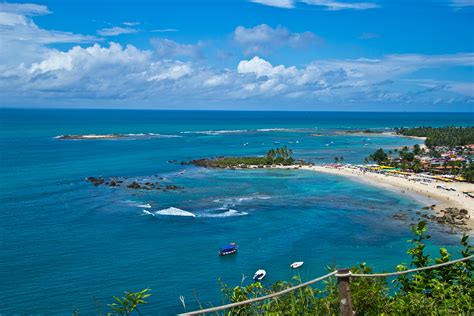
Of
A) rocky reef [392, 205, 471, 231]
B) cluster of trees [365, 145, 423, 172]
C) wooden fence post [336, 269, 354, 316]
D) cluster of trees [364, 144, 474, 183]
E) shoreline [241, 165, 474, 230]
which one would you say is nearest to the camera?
wooden fence post [336, 269, 354, 316]

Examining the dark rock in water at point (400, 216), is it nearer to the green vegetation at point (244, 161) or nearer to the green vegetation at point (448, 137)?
the green vegetation at point (244, 161)

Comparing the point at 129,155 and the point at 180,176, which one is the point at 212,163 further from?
Result: the point at 129,155

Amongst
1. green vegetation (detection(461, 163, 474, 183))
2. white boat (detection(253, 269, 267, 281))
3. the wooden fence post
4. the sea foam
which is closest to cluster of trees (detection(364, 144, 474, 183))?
green vegetation (detection(461, 163, 474, 183))

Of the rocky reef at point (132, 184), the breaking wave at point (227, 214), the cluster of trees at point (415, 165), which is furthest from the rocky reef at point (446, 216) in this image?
the rocky reef at point (132, 184)

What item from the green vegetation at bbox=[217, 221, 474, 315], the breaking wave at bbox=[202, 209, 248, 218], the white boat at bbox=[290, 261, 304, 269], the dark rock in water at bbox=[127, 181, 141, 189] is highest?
the green vegetation at bbox=[217, 221, 474, 315]

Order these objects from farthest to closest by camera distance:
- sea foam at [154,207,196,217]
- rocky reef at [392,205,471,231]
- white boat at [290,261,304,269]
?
sea foam at [154,207,196,217] → rocky reef at [392,205,471,231] → white boat at [290,261,304,269]

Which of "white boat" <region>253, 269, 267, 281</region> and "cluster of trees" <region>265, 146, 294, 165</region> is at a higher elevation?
"cluster of trees" <region>265, 146, 294, 165</region>

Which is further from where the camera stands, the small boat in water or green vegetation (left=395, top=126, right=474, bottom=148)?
green vegetation (left=395, top=126, right=474, bottom=148)

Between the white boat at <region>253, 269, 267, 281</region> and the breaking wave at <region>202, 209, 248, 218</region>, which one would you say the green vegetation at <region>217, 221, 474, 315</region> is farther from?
the breaking wave at <region>202, 209, 248, 218</region>

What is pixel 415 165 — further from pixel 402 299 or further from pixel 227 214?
pixel 402 299

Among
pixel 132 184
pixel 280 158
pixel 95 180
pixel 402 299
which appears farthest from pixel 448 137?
pixel 402 299

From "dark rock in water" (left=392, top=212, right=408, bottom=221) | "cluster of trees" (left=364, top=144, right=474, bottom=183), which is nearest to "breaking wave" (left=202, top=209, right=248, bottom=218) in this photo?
"dark rock in water" (left=392, top=212, right=408, bottom=221)

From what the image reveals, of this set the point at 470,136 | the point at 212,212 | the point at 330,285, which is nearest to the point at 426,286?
the point at 330,285
